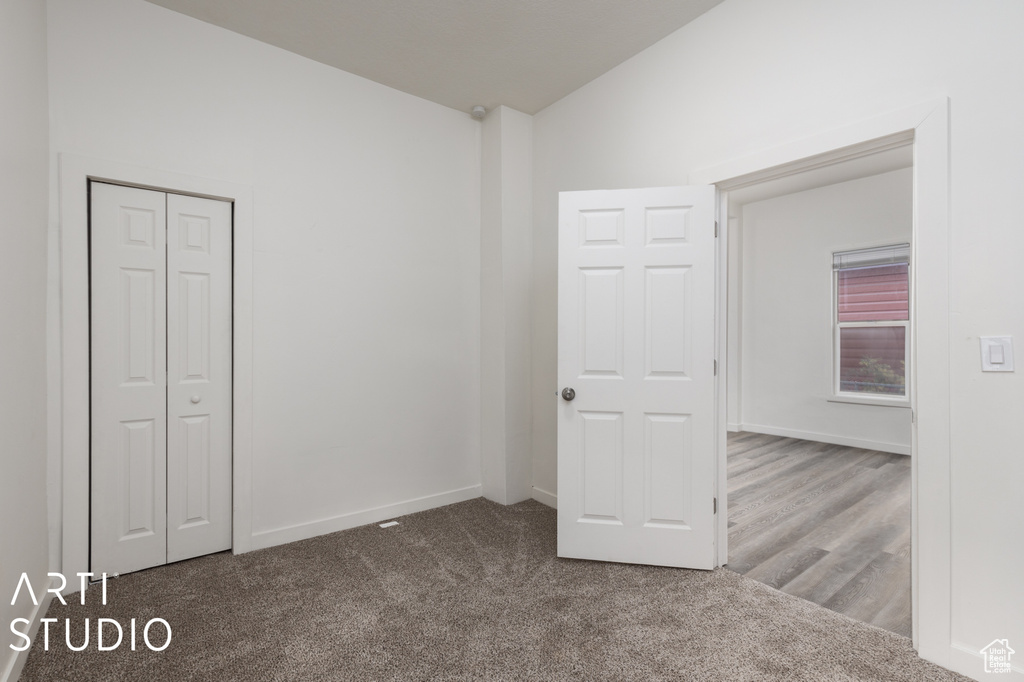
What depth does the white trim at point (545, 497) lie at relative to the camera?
11.9ft

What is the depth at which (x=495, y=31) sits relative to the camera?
2848mm

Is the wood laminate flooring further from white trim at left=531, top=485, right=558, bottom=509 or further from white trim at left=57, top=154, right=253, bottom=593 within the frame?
white trim at left=57, top=154, right=253, bottom=593

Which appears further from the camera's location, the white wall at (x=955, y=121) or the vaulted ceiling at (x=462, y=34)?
the vaulted ceiling at (x=462, y=34)

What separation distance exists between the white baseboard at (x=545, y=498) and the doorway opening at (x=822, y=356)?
1.15 meters

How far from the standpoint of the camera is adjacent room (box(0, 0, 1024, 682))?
1.86 meters

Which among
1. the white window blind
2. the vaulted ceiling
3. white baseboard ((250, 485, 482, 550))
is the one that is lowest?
white baseboard ((250, 485, 482, 550))

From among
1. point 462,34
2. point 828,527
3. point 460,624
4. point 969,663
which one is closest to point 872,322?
point 828,527

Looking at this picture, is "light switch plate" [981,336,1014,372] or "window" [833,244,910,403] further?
"window" [833,244,910,403]

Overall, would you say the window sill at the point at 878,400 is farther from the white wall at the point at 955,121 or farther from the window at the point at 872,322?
the white wall at the point at 955,121

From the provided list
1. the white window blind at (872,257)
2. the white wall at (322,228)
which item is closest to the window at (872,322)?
the white window blind at (872,257)

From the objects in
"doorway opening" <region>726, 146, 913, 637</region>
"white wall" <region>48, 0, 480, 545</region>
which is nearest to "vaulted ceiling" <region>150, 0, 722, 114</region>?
"white wall" <region>48, 0, 480, 545</region>

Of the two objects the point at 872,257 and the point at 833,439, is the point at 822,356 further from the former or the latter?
the point at 872,257

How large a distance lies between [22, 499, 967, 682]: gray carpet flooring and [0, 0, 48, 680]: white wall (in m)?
0.36

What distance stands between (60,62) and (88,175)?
525 mm
